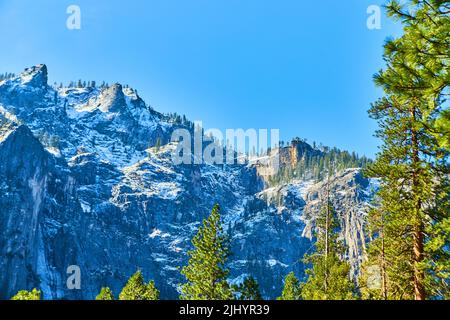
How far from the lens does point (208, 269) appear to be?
3350 centimetres

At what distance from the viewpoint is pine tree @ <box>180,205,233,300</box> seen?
32.4 metres

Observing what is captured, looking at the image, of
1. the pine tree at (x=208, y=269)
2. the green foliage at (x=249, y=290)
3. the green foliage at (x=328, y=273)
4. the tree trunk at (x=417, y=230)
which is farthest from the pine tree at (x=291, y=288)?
the tree trunk at (x=417, y=230)

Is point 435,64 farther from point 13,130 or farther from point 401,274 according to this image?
point 13,130

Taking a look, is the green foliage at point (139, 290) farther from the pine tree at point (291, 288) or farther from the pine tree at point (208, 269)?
the pine tree at point (291, 288)

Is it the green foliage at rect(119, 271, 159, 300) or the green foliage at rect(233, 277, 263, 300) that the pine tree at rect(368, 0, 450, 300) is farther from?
the green foliage at rect(119, 271, 159, 300)

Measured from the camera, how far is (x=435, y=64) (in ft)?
28.3

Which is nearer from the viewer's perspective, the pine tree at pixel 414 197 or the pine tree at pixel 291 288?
the pine tree at pixel 414 197

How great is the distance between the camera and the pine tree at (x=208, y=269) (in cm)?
3244

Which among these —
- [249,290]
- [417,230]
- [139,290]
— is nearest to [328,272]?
[249,290]

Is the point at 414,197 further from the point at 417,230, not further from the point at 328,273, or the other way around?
the point at 328,273

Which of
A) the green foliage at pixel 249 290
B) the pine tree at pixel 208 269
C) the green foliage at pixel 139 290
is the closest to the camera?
the green foliage at pixel 249 290

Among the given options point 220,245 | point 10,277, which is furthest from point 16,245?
point 220,245

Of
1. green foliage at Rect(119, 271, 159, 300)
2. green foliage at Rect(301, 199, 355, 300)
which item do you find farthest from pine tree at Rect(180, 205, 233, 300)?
green foliage at Rect(119, 271, 159, 300)
